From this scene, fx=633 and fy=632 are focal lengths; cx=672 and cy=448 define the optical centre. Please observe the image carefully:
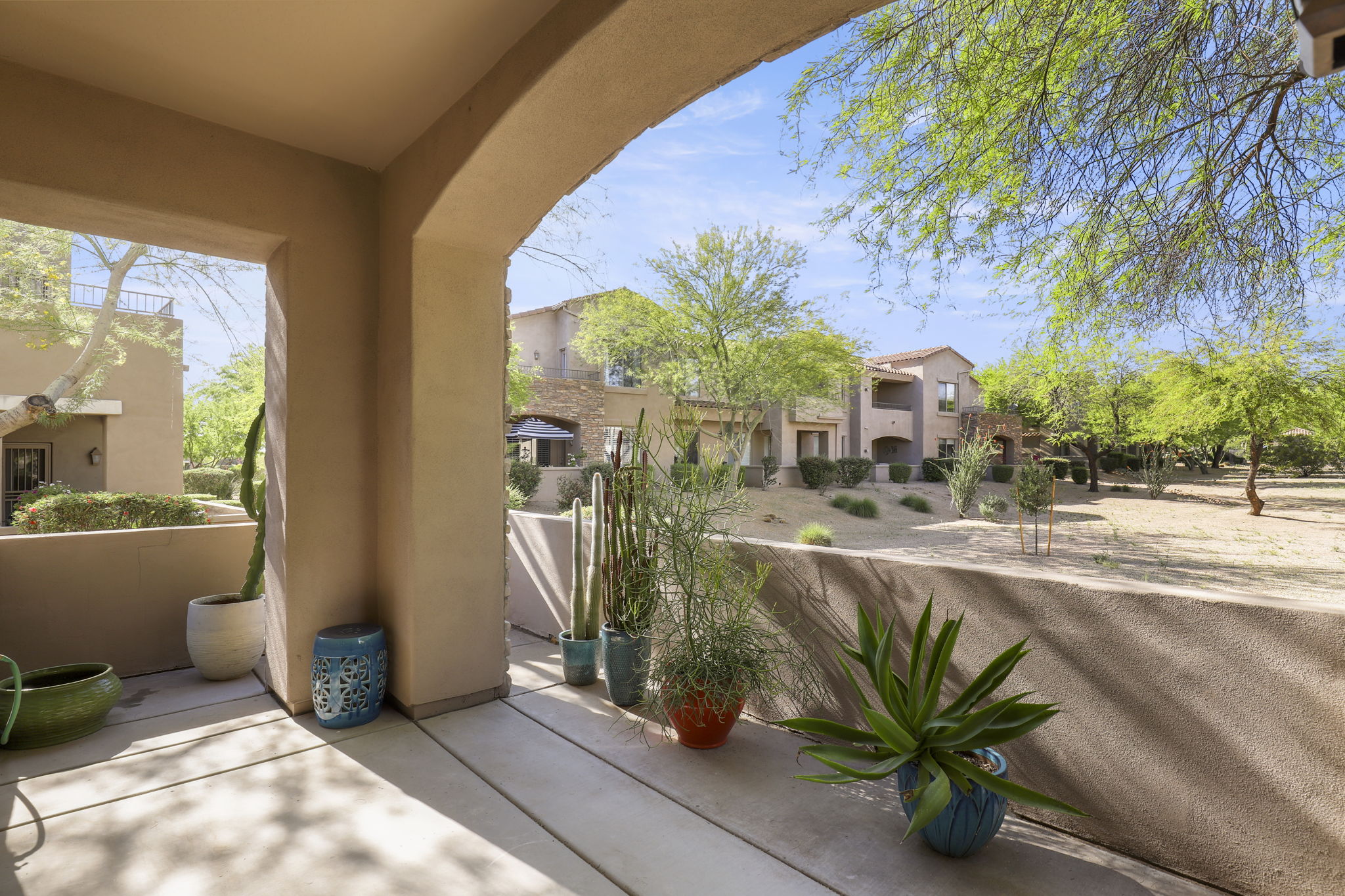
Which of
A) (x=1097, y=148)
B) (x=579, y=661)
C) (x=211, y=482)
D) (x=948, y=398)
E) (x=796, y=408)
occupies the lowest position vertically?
(x=579, y=661)

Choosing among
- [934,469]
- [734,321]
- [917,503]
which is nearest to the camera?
[734,321]

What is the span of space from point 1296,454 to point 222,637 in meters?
25.4

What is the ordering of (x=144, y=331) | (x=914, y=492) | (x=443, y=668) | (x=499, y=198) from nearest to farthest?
1. (x=499, y=198)
2. (x=443, y=668)
3. (x=144, y=331)
4. (x=914, y=492)

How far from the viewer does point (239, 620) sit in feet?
13.1

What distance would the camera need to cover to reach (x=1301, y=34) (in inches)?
50.7

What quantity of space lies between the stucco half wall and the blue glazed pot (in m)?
0.38

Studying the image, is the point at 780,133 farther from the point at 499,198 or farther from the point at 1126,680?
the point at 1126,680

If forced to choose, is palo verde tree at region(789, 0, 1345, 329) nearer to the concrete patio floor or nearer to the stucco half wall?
the stucco half wall

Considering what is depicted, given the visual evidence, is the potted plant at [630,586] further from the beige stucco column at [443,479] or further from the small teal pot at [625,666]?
the beige stucco column at [443,479]

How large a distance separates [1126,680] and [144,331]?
14.0m

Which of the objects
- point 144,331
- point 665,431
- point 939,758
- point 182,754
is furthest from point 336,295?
point 144,331

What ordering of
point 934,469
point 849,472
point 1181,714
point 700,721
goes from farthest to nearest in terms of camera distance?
point 934,469 < point 849,472 < point 700,721 < point 1181,714

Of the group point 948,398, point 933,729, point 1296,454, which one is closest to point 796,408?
point 948,398

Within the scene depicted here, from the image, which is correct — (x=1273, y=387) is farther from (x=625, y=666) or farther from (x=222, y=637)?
(x=222, y=637)
